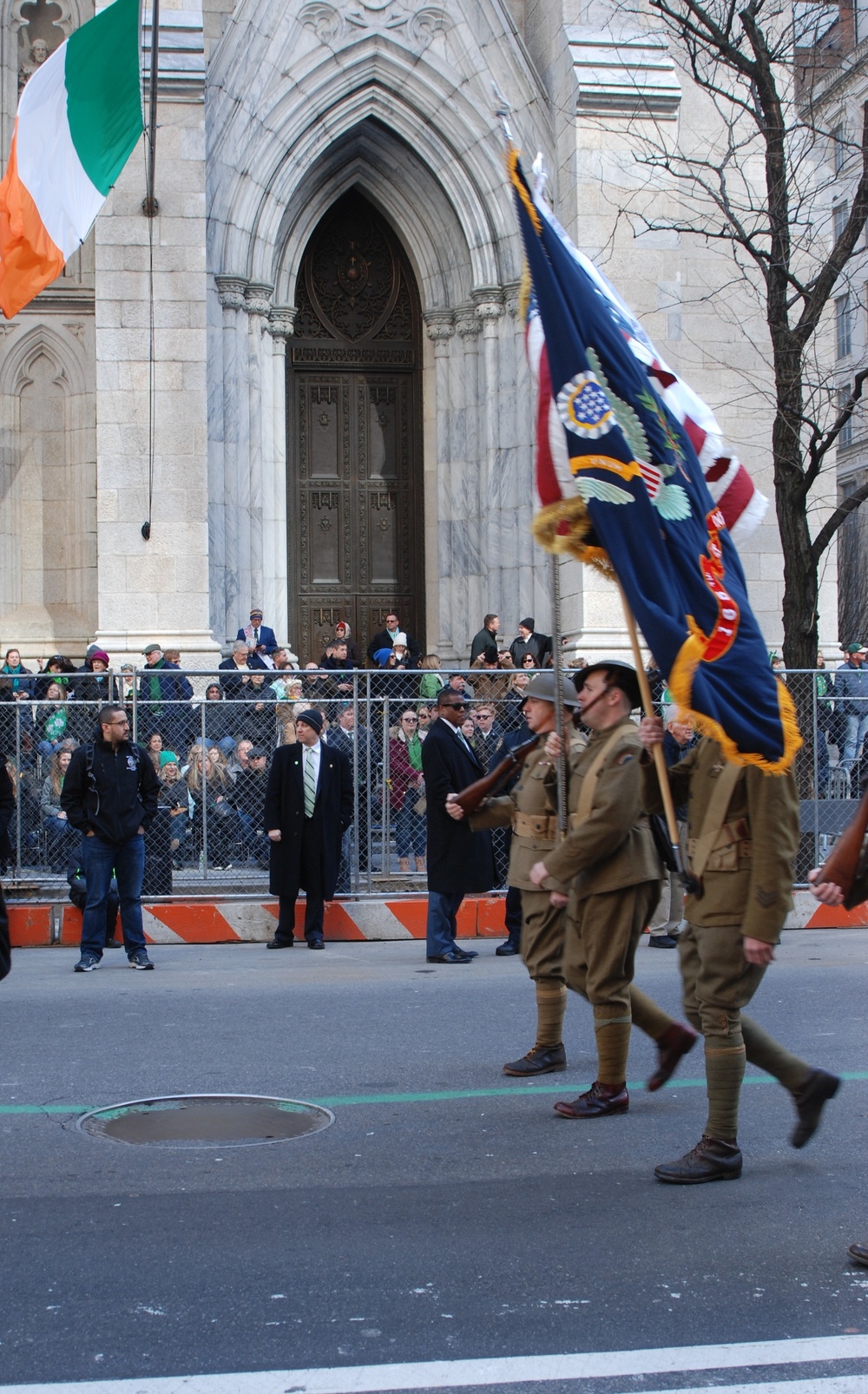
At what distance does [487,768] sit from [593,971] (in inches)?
225

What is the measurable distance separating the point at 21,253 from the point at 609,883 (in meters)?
9.66

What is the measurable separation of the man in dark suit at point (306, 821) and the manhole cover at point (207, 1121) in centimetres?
492

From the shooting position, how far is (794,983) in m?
9.66

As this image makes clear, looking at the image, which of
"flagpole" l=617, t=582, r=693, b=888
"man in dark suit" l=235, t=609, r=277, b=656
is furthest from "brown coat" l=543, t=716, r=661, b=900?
"man in dark suit" l=235, t=609, r=277, b=656

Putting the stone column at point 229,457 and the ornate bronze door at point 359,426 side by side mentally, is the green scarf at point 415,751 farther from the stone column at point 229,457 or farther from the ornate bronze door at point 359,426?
the ornate bronze door at point 359,426

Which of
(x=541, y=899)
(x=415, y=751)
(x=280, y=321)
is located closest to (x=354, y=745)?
(x=415, y=751)

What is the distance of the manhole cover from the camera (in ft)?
19.9

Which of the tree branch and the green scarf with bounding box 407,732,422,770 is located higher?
the tree branch

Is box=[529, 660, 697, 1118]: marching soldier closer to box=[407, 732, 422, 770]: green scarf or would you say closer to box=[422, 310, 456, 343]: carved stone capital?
box=[407, 732, 422, 770]: green scarf

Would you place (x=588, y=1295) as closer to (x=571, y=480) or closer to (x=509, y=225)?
(x=571, y=480)

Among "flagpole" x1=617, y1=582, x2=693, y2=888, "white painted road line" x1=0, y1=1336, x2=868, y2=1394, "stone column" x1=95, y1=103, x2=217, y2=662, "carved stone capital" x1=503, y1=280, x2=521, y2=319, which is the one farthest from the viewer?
"carved stone capital" x1=503, y1=280, x2=521, y2=319

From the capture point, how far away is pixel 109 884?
10.8 meters

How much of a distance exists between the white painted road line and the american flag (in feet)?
10.4

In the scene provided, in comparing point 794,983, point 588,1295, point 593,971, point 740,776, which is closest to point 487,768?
point 794,983
